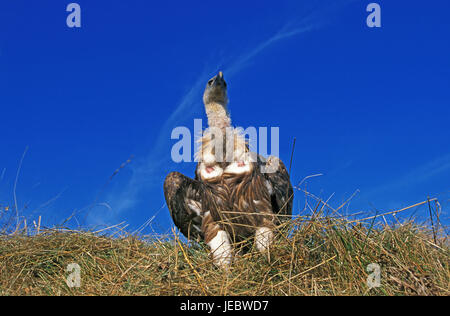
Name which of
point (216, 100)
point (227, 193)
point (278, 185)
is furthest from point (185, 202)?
point (216, 100)

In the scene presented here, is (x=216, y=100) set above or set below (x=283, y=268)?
above

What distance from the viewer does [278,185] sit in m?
5.56

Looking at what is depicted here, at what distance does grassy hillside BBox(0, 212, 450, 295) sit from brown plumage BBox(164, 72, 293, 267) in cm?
34

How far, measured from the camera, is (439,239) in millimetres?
5254

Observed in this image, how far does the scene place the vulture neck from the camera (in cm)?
616

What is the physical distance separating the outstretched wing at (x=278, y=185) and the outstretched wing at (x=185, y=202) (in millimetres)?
862

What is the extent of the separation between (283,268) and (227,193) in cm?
140

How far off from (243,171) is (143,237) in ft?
5.42

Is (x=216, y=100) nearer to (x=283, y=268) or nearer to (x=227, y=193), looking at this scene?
(x=227, y=193)

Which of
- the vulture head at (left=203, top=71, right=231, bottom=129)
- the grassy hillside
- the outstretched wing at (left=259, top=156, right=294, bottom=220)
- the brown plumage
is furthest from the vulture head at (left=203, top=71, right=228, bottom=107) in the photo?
the grassy hillside

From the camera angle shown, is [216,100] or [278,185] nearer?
[278,185]

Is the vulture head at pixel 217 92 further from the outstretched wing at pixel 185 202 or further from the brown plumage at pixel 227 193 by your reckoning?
the outstretched wing at pixel 185 202
